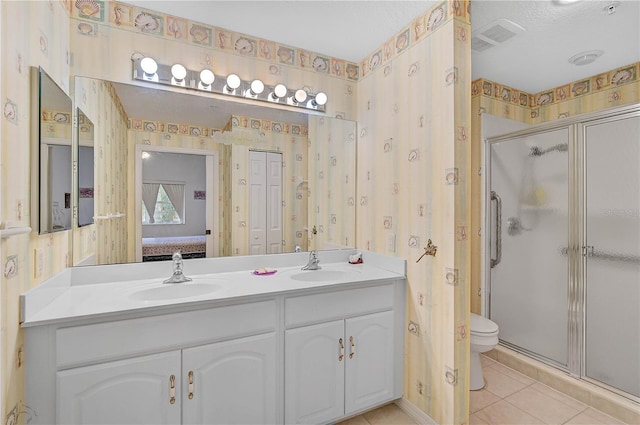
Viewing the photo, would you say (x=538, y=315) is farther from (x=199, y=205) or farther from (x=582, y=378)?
(x=199, y=205)

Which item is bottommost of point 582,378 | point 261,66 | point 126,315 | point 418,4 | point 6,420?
point 582,378

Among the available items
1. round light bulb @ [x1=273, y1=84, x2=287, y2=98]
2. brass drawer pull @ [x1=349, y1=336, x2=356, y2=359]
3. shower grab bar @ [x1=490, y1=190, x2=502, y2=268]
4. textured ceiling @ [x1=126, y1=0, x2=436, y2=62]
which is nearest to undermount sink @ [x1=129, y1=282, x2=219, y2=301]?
brass drawer pull @ [x1=349, y1=336, x2=356, y2=359]

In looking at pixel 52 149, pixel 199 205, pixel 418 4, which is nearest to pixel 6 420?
pixel 52 149

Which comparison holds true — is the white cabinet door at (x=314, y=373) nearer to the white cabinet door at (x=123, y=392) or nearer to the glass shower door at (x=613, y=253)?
the white cabinet door at (x=123, y=392)

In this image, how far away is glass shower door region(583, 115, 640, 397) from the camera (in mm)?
1922

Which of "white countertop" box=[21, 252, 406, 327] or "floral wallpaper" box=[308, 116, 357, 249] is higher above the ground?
"floral wallpaper" box=[308, 116, 357, 249]

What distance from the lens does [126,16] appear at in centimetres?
170

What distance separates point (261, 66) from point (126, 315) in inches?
66.3

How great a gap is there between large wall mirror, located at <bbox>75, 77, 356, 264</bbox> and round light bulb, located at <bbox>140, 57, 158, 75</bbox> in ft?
0.32

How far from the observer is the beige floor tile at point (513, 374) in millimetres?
2279

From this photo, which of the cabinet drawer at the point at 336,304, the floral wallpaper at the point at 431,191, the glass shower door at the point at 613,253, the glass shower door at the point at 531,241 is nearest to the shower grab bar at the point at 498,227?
the glass shower door at the point at 531,241

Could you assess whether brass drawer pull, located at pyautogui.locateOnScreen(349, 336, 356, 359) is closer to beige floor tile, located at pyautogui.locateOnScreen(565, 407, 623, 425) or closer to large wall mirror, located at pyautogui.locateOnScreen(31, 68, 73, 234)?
beige floor tile, located at pyautogui.locateOnScreen(565, 407, 623, 425)

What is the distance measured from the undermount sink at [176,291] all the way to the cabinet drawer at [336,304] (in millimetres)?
456

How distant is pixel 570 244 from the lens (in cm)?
225
